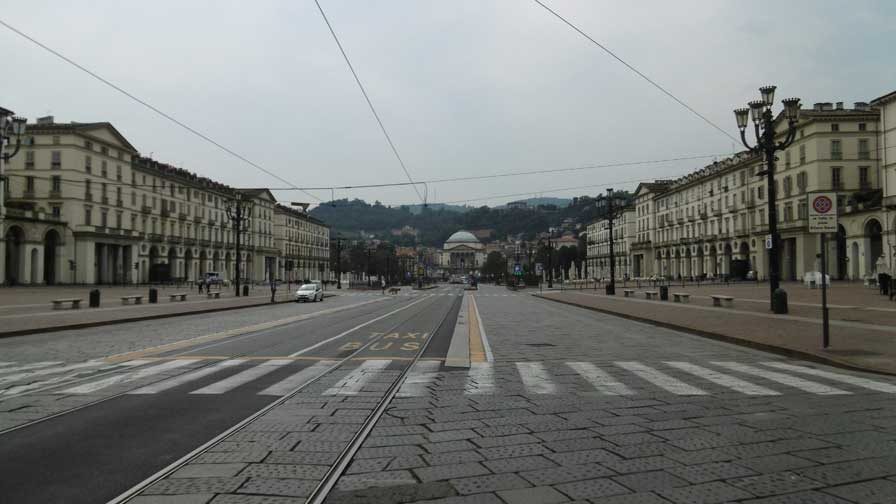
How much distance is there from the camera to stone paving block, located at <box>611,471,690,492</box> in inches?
183

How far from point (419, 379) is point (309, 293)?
114ft

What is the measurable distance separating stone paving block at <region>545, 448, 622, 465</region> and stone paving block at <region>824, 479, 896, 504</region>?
1.65m

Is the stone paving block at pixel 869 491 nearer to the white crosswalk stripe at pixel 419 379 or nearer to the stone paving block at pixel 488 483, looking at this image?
the stone paving block at pixel 488 483

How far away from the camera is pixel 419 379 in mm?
9656

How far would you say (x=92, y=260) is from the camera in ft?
220

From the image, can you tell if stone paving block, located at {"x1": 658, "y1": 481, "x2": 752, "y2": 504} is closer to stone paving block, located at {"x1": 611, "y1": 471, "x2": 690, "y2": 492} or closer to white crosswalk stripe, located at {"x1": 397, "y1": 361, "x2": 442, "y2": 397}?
stone paving block, located at {"x1": 611, "y1": 471, "x2": 690, "y2": 492}

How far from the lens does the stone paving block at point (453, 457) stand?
17.4ft

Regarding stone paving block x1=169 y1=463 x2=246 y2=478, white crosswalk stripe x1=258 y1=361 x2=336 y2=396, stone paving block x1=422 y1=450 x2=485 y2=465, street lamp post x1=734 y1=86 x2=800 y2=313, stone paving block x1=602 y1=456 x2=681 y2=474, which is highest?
street lamp post x1=734 y1=86 x2=800 y2=313

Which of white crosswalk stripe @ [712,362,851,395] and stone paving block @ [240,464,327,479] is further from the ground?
stone paving block @ [240,464,327,479]

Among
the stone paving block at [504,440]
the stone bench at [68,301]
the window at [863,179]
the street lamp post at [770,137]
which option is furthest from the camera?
the window at [863,179]

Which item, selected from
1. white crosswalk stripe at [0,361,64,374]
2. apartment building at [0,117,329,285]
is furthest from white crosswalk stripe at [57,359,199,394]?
apartment building at [0,117,329,285]

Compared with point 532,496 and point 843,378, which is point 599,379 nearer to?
point 843,378

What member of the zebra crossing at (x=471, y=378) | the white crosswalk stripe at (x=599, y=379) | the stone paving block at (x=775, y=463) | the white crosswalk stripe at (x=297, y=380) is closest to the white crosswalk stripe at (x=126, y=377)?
the zebra crossing at (x=471, y=378)

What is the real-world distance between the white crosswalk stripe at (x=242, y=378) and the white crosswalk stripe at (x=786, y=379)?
8.12m
